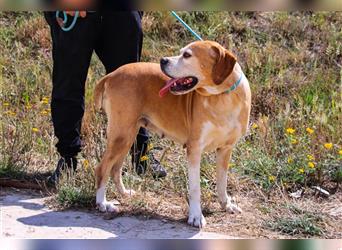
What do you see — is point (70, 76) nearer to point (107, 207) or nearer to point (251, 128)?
point (107, 207)

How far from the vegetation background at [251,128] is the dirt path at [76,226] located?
0.16 m

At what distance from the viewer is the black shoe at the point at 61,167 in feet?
17.0

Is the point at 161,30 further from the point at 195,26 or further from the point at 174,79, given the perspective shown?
the point at 174,79

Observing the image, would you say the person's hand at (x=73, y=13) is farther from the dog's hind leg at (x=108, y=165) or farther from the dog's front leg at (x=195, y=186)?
the dog's front leg at (x=195, y=186)

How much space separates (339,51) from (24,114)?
3.75 metres

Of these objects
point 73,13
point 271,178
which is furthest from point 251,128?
point 73,13

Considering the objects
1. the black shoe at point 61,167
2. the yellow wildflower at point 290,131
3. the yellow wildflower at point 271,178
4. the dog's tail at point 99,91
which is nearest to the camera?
the dog's tail at point 99,91

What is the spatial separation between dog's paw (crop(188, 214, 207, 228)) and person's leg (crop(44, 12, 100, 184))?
122 cm

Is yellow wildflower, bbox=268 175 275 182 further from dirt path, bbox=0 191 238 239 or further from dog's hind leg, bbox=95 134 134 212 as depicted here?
dog's hind leg, bbox=95 134 134 212

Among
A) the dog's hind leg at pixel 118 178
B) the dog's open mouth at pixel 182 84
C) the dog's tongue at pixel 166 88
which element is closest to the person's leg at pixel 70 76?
the dog's hind leg at pixel 118 178

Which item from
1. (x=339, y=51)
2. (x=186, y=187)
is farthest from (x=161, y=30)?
(x=186, y=187)

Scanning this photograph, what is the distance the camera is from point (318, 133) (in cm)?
605

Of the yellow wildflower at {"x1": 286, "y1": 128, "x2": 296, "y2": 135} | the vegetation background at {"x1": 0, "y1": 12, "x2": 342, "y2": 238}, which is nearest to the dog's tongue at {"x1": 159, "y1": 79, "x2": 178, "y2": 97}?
the vegetation background at {"x1": 0, "y1": 12, "x2": 342, "y2": 238}

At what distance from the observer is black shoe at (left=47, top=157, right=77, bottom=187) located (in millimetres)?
5176
